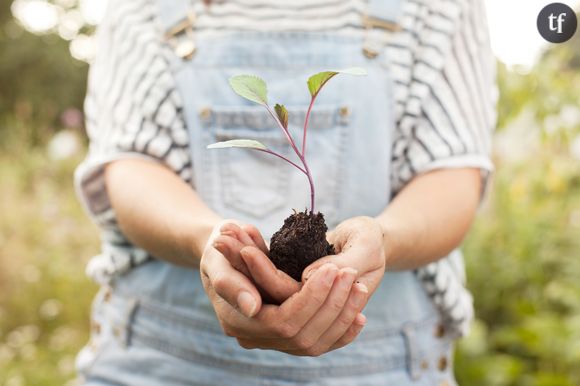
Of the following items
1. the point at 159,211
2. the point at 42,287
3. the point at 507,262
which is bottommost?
the point at 42,287

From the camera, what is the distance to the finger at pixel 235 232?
3.20 ft

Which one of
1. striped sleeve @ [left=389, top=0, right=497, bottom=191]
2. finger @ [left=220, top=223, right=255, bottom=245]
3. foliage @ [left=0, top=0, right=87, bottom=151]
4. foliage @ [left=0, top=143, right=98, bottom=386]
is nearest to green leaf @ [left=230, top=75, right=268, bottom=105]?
finger @ [left=220, top=223, right=255, bottom=245]

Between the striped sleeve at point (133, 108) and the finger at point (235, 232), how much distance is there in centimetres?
47

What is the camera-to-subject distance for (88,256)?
15.0 feet

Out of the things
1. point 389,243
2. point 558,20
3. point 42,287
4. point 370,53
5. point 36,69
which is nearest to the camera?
point 389,243

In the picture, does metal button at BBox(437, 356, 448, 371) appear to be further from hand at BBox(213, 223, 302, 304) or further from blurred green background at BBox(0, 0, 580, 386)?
blurred green background at BBox(0, 0, 580, 386)

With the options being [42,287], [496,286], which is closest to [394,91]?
[496,286]

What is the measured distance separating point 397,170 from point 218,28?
17.8 inches

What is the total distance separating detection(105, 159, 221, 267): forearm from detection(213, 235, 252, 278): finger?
0.17 metres

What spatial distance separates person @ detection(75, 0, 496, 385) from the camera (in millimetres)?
1392

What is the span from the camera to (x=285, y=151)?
4.73ft

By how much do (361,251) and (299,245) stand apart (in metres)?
0.09

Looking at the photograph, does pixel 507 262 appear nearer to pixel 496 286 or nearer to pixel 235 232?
pixel 496 286

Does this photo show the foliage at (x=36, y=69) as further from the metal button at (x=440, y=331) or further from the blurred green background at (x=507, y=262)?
the metal button at (x=440, y=331)
